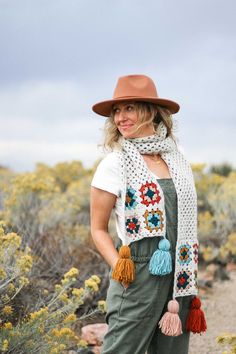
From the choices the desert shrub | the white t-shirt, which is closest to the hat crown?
the white t-shirt

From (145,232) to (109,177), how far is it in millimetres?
318

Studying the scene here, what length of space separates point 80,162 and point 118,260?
527 inches

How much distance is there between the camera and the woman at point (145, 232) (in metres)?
3.31

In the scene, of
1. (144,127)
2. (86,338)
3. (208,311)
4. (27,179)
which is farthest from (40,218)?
(144,127)

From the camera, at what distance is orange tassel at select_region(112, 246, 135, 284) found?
3.18 meters

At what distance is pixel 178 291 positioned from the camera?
345 centimetres

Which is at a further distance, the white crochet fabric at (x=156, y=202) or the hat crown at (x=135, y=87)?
the hat crown at (x=135, y=87)

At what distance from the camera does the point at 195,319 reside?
140 inches

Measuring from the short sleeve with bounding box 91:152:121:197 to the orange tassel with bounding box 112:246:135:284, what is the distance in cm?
30

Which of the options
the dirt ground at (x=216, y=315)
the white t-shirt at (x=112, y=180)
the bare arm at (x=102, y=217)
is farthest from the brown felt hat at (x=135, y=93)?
the dirt ground at (x=216, y=315)

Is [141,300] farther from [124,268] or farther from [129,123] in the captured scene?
[129,123]

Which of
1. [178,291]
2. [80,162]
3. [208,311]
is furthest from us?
[80,162]

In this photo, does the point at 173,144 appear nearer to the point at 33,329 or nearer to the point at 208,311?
the point at 33,329

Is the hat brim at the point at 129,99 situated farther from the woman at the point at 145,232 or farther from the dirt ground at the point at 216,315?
the dirt ground at the point at 216,315
